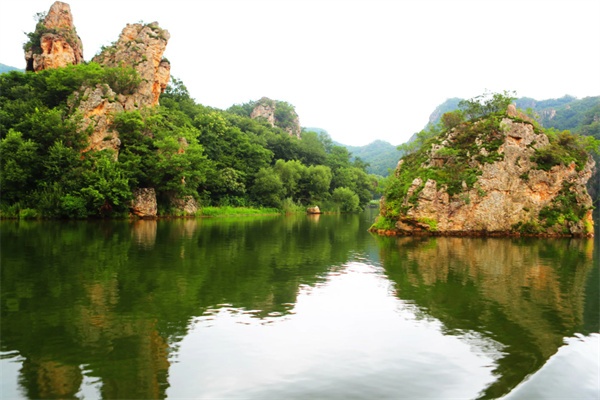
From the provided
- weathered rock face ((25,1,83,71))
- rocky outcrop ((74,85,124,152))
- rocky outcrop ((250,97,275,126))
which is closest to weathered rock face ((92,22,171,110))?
weathered rock face ((25,1,83,71))

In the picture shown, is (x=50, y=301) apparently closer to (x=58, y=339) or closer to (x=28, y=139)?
(x=58, y=339)

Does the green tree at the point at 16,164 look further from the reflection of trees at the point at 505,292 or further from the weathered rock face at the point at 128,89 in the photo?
the reflection of trees at the point at 505,292

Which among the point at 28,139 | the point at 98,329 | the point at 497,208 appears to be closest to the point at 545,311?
the point at 98,329

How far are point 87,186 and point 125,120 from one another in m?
9.41

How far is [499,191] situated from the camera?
29.9 m

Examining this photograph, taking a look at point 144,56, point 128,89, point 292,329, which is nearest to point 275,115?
point 144,56

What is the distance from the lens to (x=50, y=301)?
9891mm

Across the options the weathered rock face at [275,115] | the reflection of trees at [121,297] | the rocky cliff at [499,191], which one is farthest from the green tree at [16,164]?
the weathered rock face at [275,115]

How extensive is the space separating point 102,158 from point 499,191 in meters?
35.5

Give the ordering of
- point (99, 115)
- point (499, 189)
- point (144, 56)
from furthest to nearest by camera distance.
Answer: point (144, 56) → point (99, 115) → point (499, 189)

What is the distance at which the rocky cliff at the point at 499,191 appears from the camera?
29688mm

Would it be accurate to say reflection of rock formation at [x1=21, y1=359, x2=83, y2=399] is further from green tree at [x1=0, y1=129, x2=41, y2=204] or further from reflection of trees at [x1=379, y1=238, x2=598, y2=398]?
green tree at [x1=0, y1=129, x2=41, y2=204]

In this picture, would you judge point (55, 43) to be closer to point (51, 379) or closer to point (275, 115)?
point (51, 379)

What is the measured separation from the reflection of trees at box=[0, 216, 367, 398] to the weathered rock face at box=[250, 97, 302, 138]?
107851 millimetres
